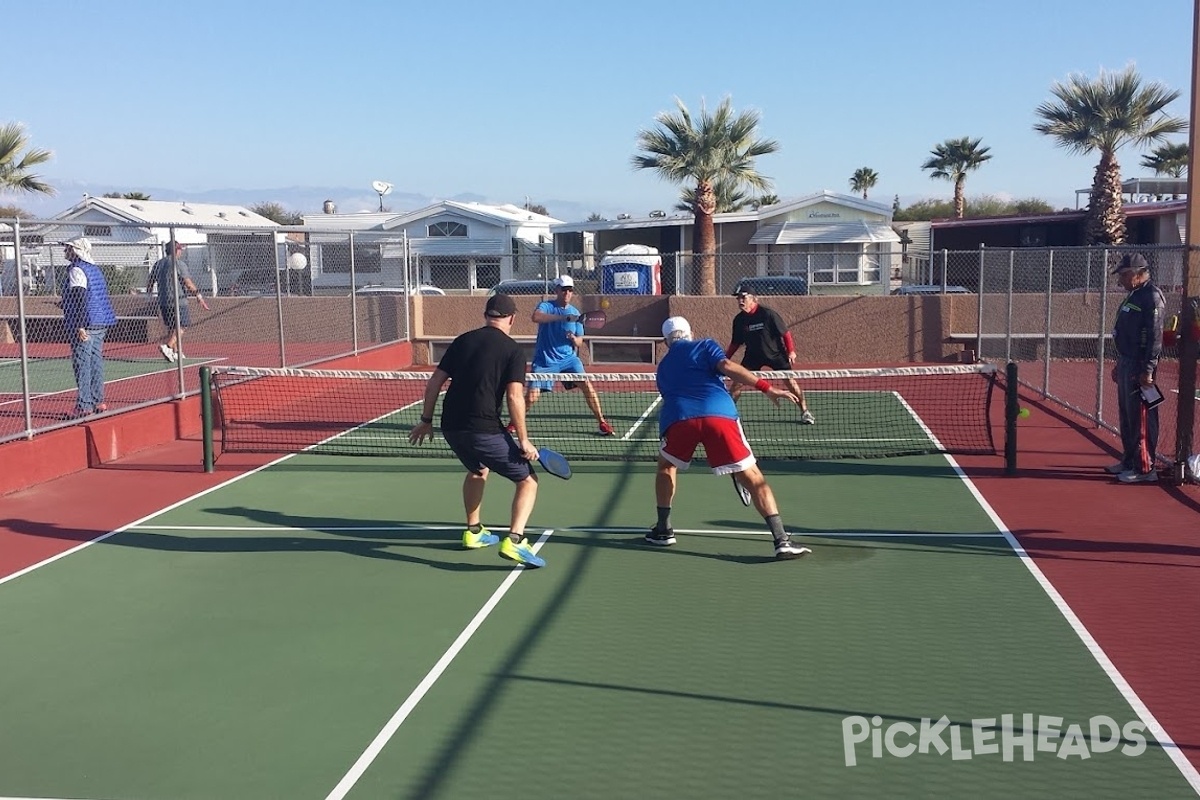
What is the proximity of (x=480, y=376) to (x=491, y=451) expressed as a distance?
0.54 m

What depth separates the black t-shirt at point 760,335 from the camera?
1354 centimetres

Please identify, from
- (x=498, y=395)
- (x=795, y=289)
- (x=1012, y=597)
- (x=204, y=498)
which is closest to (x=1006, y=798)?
(x=1012, y=597)

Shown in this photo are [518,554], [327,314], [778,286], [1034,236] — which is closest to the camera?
[518,554]

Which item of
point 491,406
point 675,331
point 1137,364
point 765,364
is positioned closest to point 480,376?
point 491,406

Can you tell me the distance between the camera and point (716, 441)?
8.04 m

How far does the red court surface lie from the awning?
2020cm

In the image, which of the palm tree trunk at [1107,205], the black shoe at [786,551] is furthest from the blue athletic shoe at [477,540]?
the palm tree trunk at [1107,205]

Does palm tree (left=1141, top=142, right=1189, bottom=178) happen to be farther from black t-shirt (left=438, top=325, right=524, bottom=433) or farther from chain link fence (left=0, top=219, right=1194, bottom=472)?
black t-shirt (left=438, top=325, right=524, bottom=433)

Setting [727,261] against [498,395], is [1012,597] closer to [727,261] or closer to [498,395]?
[498,395]

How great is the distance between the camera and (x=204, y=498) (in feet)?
34.3

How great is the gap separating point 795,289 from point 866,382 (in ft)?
20.0

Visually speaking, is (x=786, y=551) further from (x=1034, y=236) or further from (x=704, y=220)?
(x=1034, y=236)

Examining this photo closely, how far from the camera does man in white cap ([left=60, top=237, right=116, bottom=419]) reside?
40.3 ft

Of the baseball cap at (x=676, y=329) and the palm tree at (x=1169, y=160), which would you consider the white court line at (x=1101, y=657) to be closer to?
the baseball cap at (x=676, y=329)
